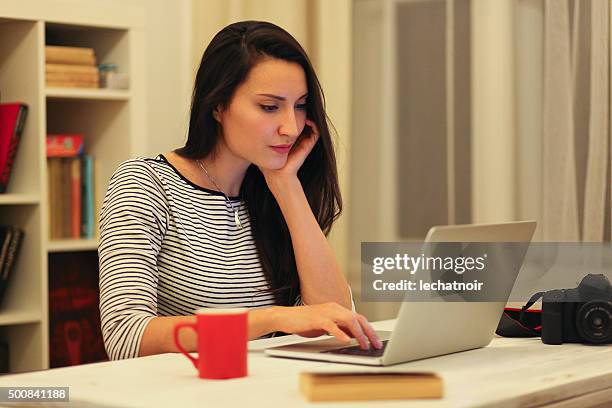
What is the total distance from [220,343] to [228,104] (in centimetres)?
82

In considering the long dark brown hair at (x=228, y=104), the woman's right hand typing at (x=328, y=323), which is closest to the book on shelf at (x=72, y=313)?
the long dark brown hair at (x=228, y=104)

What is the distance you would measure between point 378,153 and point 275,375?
1927 millimetres

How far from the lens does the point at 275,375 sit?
4.37 ft

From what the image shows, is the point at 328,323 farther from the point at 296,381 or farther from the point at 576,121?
the point at 576,121

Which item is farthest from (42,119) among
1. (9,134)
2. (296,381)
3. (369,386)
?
(369,386)

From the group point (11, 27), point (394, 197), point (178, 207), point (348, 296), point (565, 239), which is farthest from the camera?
point (394, 197)

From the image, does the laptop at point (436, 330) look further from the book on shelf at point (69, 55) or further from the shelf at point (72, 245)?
the book on shelf at point (69, 55)

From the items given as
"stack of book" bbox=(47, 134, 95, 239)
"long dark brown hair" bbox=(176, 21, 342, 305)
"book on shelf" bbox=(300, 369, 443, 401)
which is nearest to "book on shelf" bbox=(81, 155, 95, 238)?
"stack of book" bbox=(47, 134, 95, 239)

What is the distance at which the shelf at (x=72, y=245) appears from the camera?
112 inches

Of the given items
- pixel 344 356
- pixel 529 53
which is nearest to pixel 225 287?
pixel 344 356

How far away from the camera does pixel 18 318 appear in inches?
109

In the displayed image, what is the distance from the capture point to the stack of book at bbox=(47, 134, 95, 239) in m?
2.92

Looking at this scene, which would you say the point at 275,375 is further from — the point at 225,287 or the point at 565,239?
the point at 565,239

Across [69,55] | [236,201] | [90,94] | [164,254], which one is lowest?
[164,254]
